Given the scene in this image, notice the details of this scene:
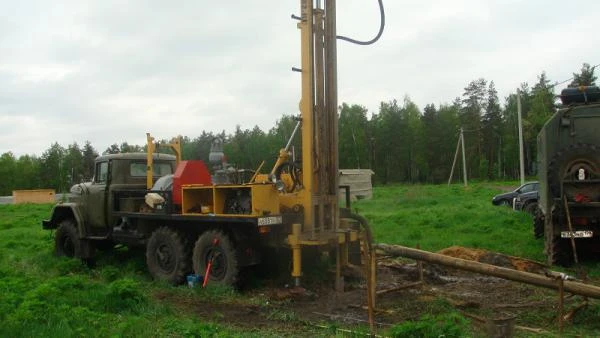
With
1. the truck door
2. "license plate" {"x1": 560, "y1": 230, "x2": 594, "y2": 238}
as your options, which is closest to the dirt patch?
"license plate" {"x1": 560, "y1": 230, "x2": 594, "y2": 238}

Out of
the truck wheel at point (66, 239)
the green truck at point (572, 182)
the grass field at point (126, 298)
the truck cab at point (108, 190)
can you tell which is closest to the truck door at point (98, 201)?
the truck cab at point (108, 190)

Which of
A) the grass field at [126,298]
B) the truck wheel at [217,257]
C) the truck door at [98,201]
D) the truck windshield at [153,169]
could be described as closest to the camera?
the grass field at [126,298]

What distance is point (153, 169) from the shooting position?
12.4 metres

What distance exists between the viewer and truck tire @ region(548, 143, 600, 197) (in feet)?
36.3

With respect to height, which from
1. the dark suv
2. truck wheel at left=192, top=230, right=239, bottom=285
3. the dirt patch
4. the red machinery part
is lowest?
the dirt patch

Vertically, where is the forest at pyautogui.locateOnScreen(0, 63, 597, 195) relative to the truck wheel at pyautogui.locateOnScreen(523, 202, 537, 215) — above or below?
above

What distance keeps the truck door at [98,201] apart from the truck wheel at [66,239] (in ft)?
1.51

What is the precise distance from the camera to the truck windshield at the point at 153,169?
12.3 meters

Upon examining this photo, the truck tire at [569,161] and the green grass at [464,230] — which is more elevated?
the truck tire at [569,161]

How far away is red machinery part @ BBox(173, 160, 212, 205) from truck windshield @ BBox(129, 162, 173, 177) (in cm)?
232

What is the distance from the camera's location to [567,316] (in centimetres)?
641

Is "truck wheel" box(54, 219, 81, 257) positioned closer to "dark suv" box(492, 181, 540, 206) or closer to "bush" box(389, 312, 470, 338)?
"bush" box(389, 312, 470, 338)

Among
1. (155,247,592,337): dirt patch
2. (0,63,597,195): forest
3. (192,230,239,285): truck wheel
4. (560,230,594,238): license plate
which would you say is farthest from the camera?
(0,63,597,195): forest

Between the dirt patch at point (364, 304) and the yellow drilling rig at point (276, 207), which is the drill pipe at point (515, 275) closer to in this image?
the dirt patch at point (364, 304)
